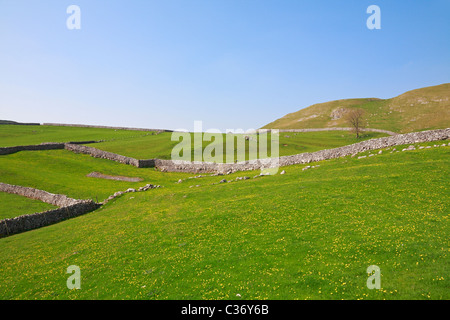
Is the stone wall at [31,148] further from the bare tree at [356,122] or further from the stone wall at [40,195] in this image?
the bare tree at [356,122]

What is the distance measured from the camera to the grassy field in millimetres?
13797

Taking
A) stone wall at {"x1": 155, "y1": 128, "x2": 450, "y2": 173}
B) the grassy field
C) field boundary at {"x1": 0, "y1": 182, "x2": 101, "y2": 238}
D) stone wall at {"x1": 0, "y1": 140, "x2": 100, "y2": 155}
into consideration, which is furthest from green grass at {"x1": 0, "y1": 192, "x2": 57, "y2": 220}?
stone wall at {"x1": 0, "y1": 140, "x2": 100, "y2": 155}

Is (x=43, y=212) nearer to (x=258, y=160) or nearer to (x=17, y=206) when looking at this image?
(x=17, y=206)

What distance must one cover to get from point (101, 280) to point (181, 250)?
5947mm

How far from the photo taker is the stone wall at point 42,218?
33000 millimetres

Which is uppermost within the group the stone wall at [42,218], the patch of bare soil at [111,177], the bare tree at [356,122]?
the bare tree at [356,122]

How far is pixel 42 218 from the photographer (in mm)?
36250

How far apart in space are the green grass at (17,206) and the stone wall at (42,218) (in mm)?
3587

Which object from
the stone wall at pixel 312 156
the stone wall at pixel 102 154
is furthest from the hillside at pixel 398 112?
the stone wall at pixel 102 154

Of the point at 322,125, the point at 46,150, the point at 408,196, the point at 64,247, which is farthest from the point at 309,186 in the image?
the point at 322,125

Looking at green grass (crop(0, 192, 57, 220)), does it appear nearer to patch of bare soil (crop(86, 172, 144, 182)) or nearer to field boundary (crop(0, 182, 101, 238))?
field boundary (crop(0, 182, 101, 238))

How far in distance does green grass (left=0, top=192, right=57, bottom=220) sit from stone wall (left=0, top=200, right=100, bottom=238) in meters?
3.59

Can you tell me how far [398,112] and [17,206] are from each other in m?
169

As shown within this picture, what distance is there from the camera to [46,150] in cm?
8244
